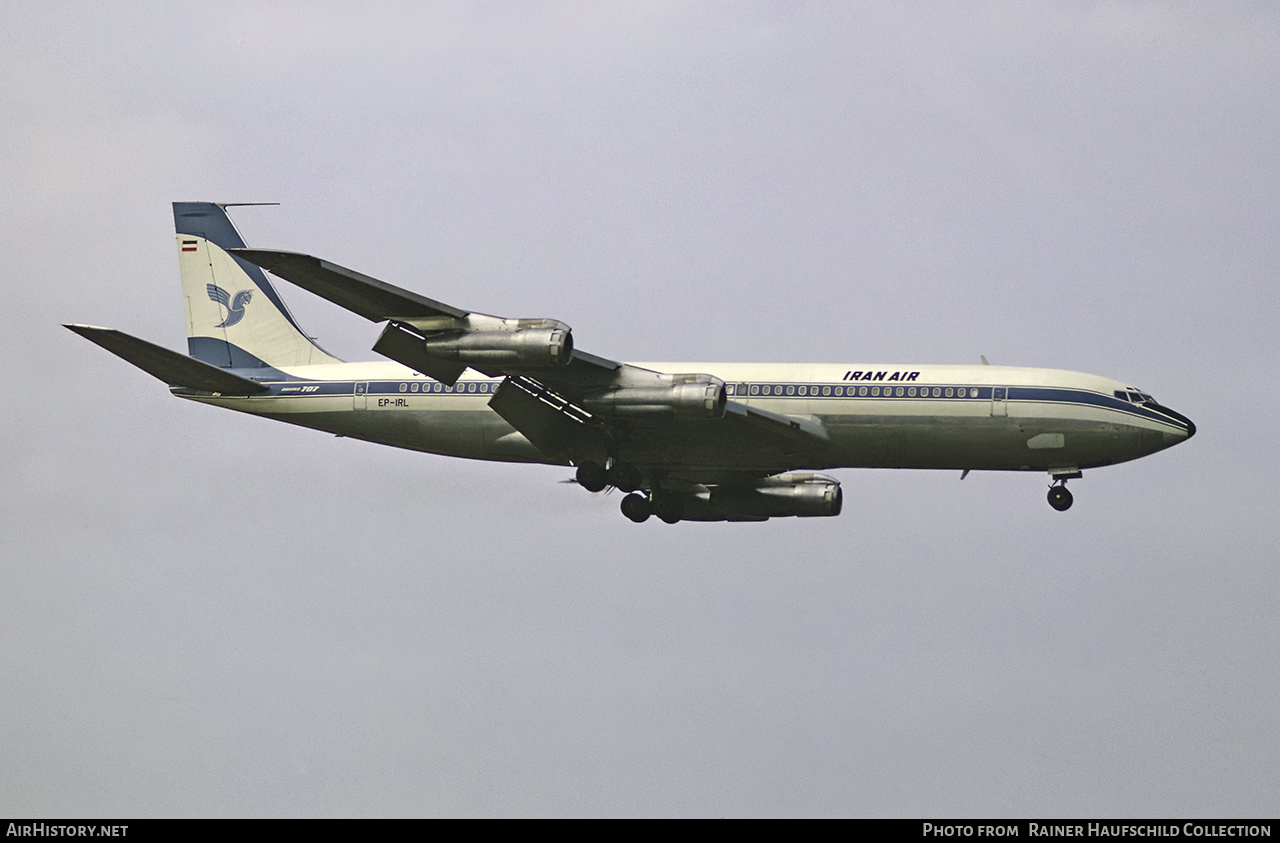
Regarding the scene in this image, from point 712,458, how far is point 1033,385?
9.61 metres

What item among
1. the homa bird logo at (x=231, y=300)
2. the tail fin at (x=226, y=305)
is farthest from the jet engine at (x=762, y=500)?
the homa bird logo at (x=231, y=300)

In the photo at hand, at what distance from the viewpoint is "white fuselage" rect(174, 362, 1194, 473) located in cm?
4903

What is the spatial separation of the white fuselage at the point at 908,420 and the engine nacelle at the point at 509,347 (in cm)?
565

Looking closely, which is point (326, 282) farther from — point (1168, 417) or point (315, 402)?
point (1168, 417)

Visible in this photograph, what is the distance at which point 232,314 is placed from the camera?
188ft

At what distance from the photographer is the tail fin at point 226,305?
183ft

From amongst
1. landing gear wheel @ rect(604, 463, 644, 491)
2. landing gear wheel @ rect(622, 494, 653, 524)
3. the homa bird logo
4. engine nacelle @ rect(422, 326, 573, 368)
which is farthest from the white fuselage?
the homa bird logo

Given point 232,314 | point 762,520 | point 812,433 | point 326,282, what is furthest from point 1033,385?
point 232,314

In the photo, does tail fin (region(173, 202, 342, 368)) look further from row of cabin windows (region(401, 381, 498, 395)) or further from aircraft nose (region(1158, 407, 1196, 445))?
aircraft nose (region(1158, 407, 1196, 445))

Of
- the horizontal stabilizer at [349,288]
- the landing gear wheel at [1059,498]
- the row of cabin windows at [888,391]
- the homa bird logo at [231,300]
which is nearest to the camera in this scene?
the horizontal stabilizer at [349,288]

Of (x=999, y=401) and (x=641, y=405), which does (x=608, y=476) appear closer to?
(x=641, y=405)

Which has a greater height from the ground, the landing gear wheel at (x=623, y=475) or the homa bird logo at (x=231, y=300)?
the homa bird logo at (x=231, y=300)

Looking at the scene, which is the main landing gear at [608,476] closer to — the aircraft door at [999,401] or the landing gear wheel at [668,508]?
the landing gear wheel at [668,508]
